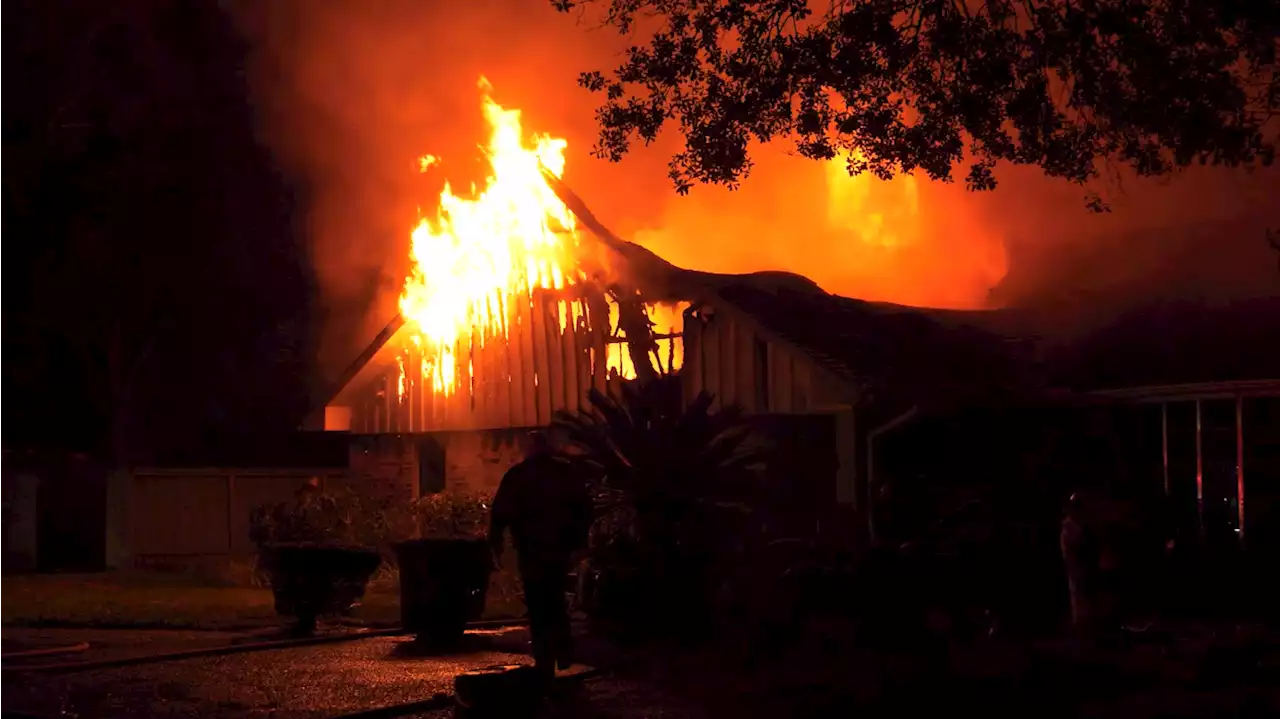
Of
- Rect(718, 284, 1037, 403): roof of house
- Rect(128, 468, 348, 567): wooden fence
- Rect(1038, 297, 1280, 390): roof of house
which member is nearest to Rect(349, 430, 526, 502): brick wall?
Rect(128, 468, 348, 567): wooden fence

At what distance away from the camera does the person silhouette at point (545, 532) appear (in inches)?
399

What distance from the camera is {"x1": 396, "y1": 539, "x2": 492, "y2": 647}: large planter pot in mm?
12633

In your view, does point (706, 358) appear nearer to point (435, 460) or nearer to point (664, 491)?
point (664, 491)

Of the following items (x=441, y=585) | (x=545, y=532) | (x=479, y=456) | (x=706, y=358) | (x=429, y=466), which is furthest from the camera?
(x=429, y=466)

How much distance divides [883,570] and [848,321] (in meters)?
7.21

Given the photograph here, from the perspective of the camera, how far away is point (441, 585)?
498 inches

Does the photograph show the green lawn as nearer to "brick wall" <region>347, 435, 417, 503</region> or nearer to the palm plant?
the palm plant

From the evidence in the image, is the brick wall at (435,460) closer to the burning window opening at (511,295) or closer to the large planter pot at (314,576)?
the burning window opening at (511,295)

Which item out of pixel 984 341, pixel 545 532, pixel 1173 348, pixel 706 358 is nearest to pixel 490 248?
pixel 706 358

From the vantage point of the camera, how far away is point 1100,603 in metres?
12.0

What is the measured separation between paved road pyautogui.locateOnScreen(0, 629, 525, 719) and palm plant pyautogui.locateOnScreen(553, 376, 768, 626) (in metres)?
1.20

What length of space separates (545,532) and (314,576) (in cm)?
398

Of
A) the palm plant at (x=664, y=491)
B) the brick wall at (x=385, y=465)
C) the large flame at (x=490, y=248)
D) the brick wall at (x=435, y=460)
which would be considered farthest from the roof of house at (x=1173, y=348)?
the brick wall at (x=385, y=465)

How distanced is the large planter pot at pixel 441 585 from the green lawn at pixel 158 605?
1733 millimetres
